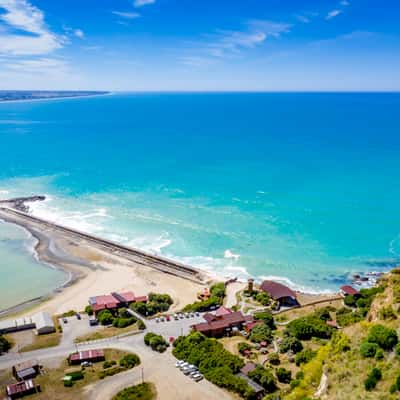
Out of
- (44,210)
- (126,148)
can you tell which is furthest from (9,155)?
(44,210)

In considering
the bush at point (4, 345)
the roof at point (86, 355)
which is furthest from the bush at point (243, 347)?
the bush at point (4, 345)

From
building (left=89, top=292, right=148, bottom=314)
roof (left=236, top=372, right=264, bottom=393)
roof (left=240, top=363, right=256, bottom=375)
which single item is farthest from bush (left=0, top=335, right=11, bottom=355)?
roof (left=240, top=363, right=256, bottom=375)

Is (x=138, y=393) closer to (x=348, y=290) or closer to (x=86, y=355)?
(x=86, y=355)

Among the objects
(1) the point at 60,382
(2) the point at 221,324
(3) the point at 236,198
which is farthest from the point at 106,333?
(3) the point at 236,198

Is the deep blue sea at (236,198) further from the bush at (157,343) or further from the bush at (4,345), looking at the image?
the bush at (157,343)

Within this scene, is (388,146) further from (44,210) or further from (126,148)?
(44,210)

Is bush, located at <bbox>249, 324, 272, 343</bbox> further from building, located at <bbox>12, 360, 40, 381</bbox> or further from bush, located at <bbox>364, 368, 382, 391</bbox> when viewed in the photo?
building, located at <bbox>12, 360, 40, 381</bbox>
